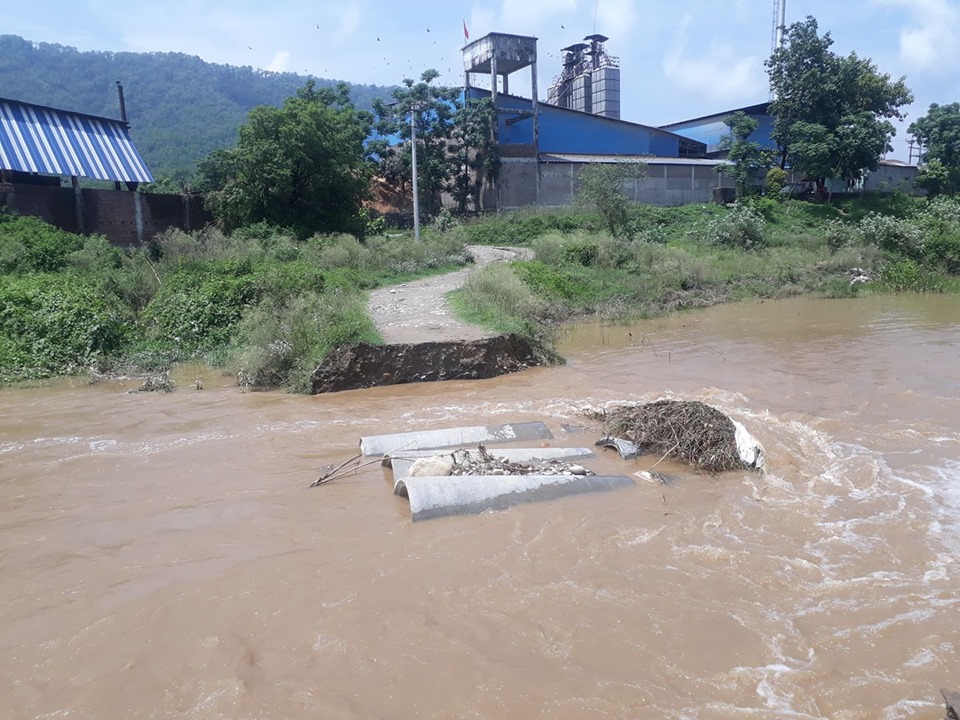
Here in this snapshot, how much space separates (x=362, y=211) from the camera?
2642 cm

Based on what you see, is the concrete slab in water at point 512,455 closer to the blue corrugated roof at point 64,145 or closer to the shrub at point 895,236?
the blue corrugated roof at point 64,145

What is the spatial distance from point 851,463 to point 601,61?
41.1 meters

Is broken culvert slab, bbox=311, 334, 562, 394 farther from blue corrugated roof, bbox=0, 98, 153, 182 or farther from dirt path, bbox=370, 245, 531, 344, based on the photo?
blue corrugated roof, bbox=0, 98, 153, 182

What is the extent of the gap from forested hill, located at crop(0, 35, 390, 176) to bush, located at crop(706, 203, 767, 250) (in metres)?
37.3

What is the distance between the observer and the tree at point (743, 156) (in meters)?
32.4

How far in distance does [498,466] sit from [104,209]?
18.5 metres

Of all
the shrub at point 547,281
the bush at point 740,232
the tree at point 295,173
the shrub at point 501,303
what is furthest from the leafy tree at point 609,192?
the shrub at point 501,303

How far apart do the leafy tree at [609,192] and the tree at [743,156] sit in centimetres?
852

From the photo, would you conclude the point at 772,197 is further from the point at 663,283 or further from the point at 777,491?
the point at 777,491

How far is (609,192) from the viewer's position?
25203mm

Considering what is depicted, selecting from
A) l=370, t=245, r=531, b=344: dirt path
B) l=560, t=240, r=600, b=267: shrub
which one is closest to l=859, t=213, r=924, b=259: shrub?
l=560, t=240, r=600, b=267: shrub

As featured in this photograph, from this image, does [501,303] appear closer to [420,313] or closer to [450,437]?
[420,313]

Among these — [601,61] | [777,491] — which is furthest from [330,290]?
[601,61]

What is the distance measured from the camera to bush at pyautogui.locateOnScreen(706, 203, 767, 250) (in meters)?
26.3
